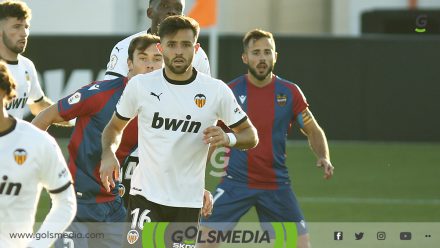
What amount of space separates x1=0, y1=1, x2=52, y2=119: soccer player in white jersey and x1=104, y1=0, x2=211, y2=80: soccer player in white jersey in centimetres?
90

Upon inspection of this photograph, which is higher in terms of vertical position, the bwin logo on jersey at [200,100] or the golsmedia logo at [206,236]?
the bwin logo on jersey at [200,100]

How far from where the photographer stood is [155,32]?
30.7 feet

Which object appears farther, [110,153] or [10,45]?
[10,45]

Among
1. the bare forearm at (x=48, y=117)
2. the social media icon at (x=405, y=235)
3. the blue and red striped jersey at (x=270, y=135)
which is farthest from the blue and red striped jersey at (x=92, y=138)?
the social media icon at (x=405, y=235)

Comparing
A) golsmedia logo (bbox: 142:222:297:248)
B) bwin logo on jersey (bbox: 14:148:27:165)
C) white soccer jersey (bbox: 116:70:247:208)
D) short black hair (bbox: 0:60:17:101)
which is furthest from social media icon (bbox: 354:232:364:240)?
short black hair (bbox: 0:60:17:101)

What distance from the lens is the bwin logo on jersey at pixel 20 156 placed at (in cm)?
583

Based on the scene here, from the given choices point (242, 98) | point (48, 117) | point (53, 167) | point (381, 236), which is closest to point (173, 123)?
point (48, 117)

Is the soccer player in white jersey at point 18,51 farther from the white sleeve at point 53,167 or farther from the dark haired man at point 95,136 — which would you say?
the white sleeve at point 53,167

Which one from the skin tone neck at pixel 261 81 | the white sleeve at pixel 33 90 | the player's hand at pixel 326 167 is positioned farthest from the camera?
the white sleeve at pixel 33 90

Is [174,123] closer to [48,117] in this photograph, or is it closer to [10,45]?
[48,117]

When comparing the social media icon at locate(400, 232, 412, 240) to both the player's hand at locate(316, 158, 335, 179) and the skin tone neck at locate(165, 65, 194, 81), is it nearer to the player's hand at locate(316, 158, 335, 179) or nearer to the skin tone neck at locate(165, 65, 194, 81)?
the player's hand at locate(316, 158, 335, 179)

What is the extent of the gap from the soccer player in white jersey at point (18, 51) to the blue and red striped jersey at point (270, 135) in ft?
6.01

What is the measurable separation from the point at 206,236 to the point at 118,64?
1.64 m

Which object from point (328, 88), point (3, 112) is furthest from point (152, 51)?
point (328, 88)
